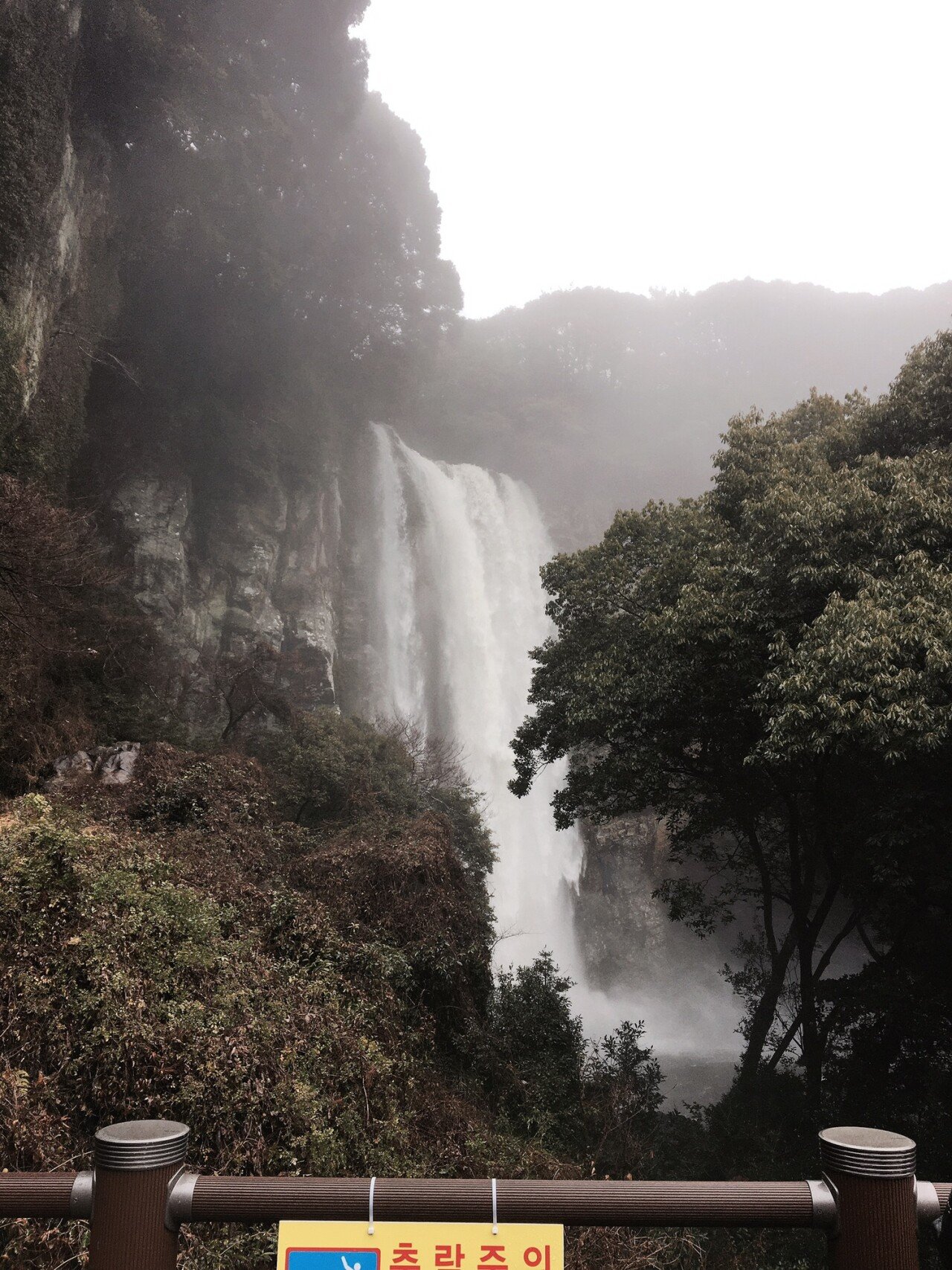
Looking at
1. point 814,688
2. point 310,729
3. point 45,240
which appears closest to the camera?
point 814,688

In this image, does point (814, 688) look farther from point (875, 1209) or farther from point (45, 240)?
point (45, 240)

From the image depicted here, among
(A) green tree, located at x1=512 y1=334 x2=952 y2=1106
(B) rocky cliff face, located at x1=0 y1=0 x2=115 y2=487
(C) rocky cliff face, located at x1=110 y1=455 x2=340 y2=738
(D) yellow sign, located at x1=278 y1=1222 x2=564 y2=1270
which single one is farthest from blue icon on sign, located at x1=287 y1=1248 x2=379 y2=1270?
(C) rocky cliff face, located at x1=110 y1=455 x2=340 y2=738

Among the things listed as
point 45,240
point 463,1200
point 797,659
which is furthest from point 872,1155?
point 45,240

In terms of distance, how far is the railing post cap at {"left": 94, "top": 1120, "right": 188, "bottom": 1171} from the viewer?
1.39 meters

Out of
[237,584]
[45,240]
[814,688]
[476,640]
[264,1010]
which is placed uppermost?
[45,240]

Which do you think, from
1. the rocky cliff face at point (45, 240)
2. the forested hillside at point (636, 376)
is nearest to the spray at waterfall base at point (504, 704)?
the forested hillside at point (636, 376)

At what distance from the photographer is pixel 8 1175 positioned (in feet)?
4.64

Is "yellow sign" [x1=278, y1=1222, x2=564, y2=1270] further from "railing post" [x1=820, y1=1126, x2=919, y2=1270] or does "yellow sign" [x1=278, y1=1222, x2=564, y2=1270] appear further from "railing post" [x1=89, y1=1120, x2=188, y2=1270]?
"railing post" [x1=820, y1=1126, x2=919, y2=1270]

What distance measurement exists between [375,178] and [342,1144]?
28.0 m

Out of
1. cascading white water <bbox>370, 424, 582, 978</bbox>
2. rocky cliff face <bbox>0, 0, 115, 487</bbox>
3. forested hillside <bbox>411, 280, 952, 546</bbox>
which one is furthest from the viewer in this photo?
forested hillside <bbox>411, 280, 952, 546</bbox>

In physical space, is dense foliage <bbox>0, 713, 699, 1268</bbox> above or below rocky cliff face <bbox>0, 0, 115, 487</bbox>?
below

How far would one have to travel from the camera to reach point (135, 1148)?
1.39 meters

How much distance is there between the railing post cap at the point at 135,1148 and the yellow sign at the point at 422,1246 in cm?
26

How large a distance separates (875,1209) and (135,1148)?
1378 mm
